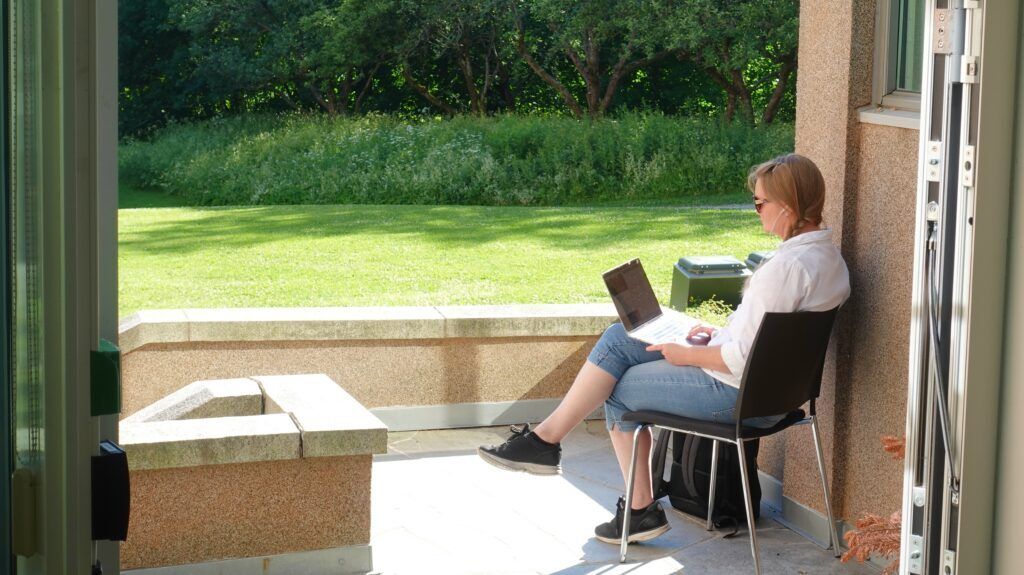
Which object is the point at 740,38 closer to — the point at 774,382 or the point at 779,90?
the point at 779,90

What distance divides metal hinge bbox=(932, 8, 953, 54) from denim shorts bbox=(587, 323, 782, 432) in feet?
5.83

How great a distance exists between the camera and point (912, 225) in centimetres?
379

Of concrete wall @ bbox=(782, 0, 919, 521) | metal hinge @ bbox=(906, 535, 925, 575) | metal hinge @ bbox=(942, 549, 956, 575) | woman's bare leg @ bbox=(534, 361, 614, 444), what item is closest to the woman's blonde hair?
concrete wall @ bbox=(782, 0, 919, 521)

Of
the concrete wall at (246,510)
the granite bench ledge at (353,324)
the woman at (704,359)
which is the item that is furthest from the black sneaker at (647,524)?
the granite bench ledge at (353,324)

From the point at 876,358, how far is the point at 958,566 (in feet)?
5.98

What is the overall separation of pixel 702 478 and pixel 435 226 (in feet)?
23.1

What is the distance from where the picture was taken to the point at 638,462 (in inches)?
168

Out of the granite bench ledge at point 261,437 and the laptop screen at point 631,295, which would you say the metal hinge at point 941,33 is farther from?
the granite bench ledge at point 261,437

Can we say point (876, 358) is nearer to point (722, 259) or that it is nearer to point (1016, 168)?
point (1016, 168)

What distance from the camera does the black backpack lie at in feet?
14.6

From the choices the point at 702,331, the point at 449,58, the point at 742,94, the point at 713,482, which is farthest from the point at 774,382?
the point at 449,58

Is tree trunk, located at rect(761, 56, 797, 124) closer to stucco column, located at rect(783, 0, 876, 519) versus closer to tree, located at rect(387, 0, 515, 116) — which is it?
tree, located at rect(387, 0, 515, 116)

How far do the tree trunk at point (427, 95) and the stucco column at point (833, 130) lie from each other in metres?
18.9

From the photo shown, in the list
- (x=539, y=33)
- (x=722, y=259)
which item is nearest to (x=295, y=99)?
(x=539, y=33)
